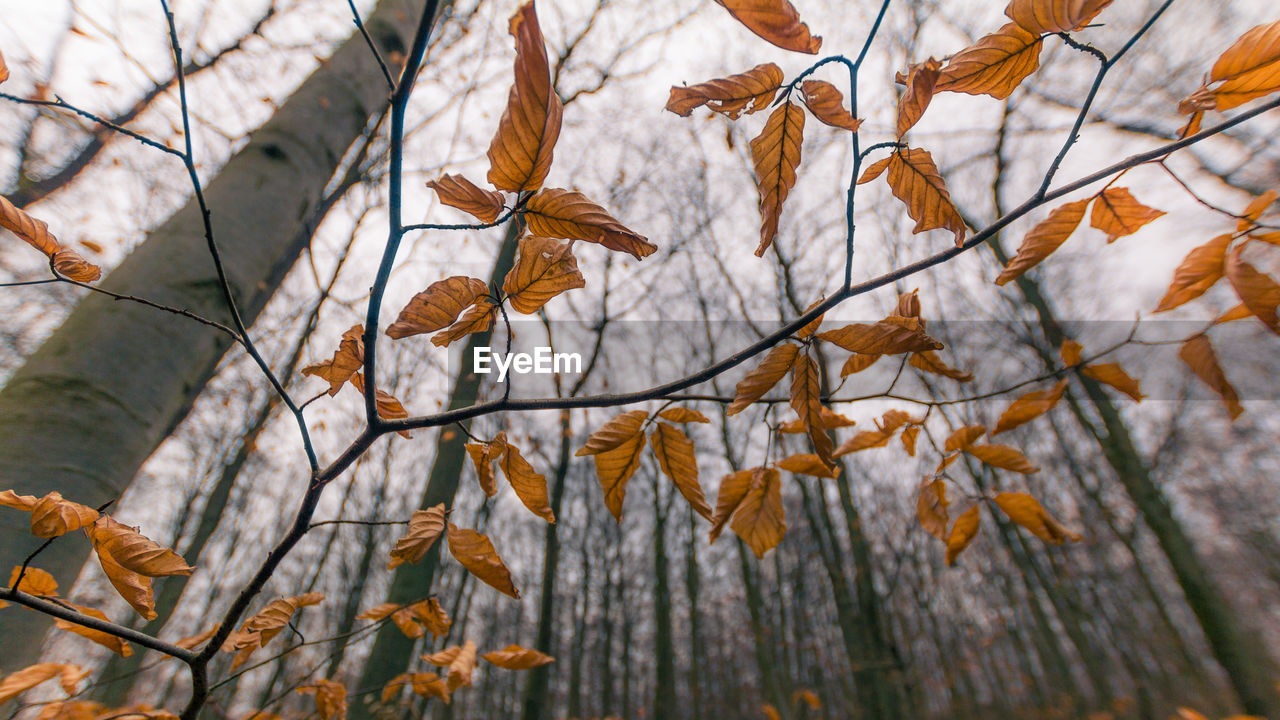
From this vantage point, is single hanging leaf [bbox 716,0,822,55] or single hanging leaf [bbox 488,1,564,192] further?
single hanging leaf [bbox 716,0,822,55]

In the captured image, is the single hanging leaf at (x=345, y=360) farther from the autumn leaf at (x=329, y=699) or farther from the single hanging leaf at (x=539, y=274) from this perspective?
the autumn leaf at (x=329, y=699)

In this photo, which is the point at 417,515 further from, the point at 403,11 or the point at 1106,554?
the point at 1106,554

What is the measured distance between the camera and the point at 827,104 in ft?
1.69

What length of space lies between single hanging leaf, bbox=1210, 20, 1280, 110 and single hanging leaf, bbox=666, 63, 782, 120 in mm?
424

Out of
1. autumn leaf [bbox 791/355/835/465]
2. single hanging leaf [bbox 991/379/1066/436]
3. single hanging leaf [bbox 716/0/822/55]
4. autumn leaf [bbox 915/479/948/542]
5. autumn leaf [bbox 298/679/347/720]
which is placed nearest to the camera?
single hanging leaf [bbox 716/0/822/55]

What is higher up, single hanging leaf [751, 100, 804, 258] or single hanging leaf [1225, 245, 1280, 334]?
single hanging leaf [751, 100, 804, 258]

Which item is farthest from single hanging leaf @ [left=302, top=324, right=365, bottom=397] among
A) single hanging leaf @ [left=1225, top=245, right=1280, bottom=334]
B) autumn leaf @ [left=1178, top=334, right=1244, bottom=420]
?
autumn leaf @ [left=1178, top=334, right=1244, bottom=420]

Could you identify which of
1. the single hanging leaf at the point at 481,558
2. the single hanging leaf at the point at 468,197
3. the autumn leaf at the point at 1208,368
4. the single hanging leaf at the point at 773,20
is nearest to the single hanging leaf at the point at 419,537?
the single hanging leaf at the point at 481,558

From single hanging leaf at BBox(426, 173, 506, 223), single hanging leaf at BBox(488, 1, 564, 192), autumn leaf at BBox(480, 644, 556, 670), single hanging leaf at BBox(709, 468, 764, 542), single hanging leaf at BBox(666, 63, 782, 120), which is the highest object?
single hanging leaf at BBox(666, 63, 782, 120)

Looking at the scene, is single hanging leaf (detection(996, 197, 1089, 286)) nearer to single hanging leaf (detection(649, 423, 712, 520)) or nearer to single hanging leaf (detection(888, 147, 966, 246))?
single hanging leaf (detection(888, 147, 966, 246))

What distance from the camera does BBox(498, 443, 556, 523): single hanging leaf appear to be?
65 centimetres

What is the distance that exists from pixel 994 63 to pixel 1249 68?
9.1 inches

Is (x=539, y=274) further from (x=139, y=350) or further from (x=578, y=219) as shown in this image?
(x=139, y=350)

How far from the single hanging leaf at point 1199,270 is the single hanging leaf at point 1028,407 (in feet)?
0.58
